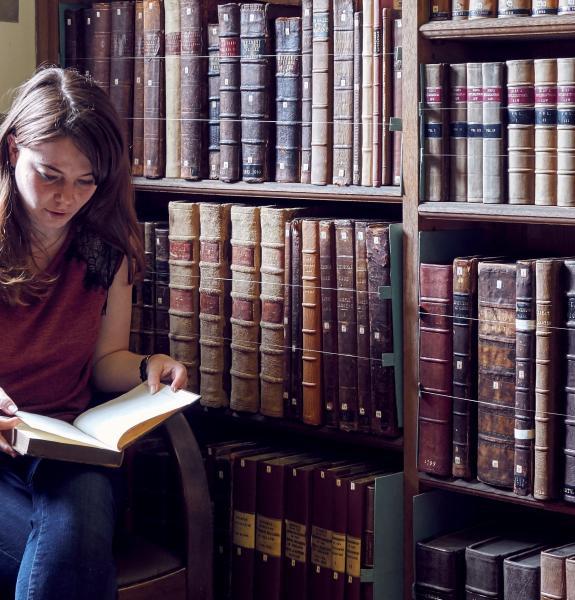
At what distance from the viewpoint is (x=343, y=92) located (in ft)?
6.47

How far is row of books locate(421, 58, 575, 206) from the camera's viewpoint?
175 centimetres

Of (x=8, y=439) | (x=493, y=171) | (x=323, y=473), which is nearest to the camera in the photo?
(x=8, y=439)

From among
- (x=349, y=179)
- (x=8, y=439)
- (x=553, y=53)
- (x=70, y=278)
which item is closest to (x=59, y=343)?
(x=70, y=278)

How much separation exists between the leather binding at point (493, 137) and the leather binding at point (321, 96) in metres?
0.31

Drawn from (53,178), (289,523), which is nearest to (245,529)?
(289,523)

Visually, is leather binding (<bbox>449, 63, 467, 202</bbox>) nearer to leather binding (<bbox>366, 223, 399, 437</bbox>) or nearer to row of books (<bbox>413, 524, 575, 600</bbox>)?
leather binding (<bbox>366, 223, 399, 437</bbox>)

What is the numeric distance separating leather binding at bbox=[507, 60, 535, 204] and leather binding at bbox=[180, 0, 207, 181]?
670mm

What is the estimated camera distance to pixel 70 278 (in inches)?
77.7

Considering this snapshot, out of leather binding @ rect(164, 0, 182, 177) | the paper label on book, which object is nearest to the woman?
leather binding @ rect(164, 0, 182, 177)

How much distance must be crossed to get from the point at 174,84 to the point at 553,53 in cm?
74

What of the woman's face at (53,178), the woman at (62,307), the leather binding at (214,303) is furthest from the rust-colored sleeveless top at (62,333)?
the leather binding at (214,303)

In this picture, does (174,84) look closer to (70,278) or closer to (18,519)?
(70,278)

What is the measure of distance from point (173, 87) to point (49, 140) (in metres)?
0.48

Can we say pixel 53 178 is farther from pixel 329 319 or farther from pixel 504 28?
pixel 504 28
